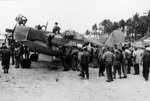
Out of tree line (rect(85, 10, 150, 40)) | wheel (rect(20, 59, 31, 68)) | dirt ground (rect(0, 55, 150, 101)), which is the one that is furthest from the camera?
tree line (rect(85, 10, 150, 40))

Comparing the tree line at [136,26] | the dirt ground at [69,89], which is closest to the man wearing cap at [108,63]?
the dirt ground at [69,89]

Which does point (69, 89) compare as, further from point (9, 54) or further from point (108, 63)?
point (9, 54)

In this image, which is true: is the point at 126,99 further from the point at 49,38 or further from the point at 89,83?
the point at 49,38

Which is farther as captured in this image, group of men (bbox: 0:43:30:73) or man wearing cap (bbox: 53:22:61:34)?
man wearing cap (bbox: 53:22:61:34)

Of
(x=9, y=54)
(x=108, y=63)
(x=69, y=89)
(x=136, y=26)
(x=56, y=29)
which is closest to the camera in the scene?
(x=69, y=89)

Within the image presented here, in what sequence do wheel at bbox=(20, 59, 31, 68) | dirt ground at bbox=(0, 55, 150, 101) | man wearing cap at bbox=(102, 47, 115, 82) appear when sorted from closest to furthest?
dirt ground at bbox=(0, 55, 150, 101) < man wearing cap at bbox=(102, 47, 115, 82) < wheel at bbox=(20, 59, 31, 68)

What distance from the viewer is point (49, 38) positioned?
14.4 m

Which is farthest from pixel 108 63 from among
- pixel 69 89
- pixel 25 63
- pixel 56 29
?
pixel 56 29

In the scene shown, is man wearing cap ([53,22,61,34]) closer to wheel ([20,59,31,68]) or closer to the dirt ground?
wheel ([20,59,31,68])

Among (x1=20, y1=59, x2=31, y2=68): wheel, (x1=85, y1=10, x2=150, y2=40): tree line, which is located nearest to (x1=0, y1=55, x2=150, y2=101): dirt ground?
(x1=20, y1=59, x2=31, y2=68): wheel

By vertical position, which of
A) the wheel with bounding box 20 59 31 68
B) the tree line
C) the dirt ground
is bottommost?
the dirt ground

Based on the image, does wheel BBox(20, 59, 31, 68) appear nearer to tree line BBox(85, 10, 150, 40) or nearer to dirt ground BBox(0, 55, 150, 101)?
dirt ground BBox(0, 55, 150, 101)

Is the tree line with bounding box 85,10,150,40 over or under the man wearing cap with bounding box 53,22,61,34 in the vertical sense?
over

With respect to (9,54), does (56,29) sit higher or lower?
higher
